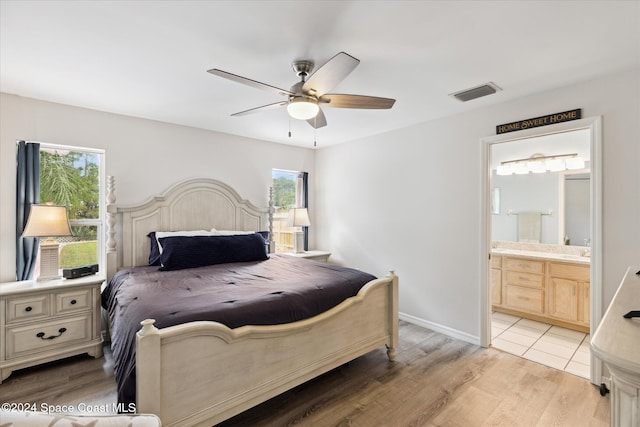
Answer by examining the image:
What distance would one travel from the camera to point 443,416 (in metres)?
2.07

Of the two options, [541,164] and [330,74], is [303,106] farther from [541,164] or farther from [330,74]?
[541,164]

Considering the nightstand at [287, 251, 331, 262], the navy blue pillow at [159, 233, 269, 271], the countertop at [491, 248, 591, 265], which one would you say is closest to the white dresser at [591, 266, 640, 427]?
the navy blue pillow at [159, 233, 269, 271]

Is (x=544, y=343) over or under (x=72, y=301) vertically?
under

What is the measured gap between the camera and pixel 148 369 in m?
1.53

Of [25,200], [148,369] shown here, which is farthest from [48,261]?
[148,369]

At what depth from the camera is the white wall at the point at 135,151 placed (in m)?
2.83

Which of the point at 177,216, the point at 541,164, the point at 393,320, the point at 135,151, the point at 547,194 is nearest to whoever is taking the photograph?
the point at 393,320

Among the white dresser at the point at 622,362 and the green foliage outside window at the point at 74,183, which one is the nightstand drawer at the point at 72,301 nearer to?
the green foliage outside window at the point at 74,183

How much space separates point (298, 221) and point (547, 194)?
3631 millimetres

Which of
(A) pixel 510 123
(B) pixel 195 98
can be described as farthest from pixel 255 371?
(A) pixel 510 123

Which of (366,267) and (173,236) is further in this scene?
(366,267)

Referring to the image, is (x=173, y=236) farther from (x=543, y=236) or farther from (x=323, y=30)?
(x=543, y=236)

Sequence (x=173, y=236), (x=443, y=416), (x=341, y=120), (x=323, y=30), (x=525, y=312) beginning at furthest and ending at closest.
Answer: (x=525, y=312)
(x=341, y=120)
(x=173, y=236)
(x=443, y=416)
(x=323, y=30)

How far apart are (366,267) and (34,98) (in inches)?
167
